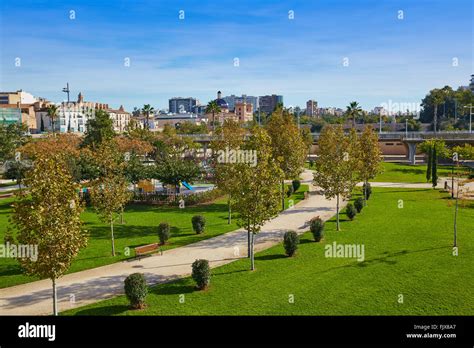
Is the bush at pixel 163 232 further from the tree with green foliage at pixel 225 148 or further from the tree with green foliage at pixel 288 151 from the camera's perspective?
the tree with green foliage at pixel 288 151

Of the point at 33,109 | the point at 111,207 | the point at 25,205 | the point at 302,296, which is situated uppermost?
the point at 33,109

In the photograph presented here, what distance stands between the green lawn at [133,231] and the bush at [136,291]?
7228 mm

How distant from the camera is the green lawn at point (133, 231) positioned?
25.2m

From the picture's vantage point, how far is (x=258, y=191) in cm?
2480

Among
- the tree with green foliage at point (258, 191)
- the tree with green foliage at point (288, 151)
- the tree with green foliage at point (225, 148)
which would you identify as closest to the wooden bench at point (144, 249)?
the tree with green foliage at point (258, 191)

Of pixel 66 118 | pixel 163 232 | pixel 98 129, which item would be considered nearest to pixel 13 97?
pixel 66 118

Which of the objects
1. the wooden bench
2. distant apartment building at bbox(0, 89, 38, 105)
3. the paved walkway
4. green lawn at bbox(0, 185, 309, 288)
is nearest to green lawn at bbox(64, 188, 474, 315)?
the paved walkway

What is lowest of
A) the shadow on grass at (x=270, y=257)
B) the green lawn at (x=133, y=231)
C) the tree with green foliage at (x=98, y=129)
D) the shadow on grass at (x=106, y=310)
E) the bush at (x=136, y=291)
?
the shadow on grass at (x=106, y=310)

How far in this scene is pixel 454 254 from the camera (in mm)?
24766

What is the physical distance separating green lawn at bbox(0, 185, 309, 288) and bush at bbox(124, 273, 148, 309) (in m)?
7.23

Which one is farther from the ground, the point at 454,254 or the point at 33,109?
the point at 33,109
